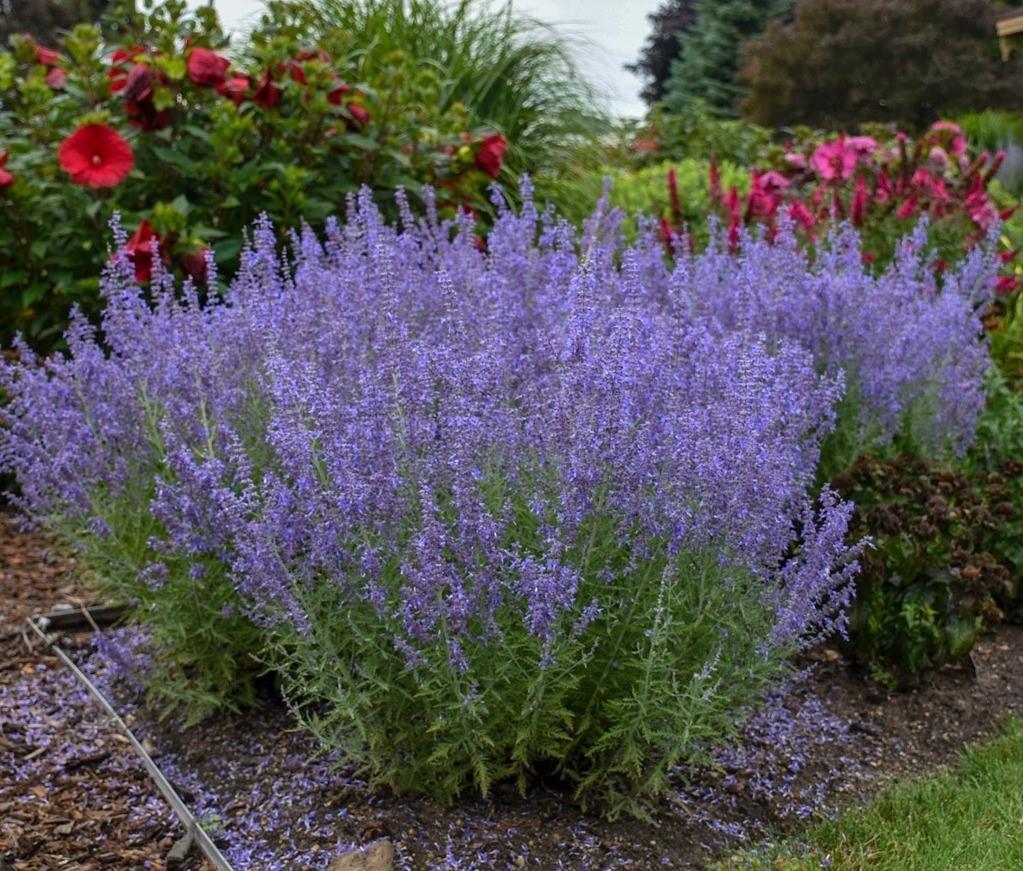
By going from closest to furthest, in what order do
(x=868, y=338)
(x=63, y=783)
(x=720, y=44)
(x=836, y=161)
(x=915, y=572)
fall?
(x=63, y=783) → (x=915, y=572) → (x=868, y=338) → (x=836, y=161) → (x=720, y=44)

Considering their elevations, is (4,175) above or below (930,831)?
above

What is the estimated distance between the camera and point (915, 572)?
4203 mm

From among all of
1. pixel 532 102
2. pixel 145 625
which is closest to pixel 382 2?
pixel 532 102

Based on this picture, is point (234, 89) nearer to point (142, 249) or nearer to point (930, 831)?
point (142, 249)

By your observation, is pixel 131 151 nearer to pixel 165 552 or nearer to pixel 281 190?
pixel 281 190

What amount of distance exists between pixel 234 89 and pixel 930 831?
446 cm

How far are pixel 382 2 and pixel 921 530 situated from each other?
23.3 feet

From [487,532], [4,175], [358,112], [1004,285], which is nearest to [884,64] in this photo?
[1004,285]

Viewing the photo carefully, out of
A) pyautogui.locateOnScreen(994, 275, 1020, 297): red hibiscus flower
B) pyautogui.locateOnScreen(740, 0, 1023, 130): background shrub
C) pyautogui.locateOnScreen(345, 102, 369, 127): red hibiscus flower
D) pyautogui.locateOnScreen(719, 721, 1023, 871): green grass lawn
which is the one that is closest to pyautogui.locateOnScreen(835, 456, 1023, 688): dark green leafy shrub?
pyautogui.locateOnScreen(719, 721, 1023, 871): green grass lawn

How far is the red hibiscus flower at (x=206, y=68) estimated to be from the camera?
5766 millimetres

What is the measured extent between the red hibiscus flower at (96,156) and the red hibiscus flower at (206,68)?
50 centimetres

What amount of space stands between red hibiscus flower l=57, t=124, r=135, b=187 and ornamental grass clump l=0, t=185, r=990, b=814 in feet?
7.08

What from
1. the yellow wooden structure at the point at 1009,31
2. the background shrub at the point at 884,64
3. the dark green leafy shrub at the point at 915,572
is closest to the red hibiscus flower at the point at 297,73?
the dark green leafy shrub at the point at 915,572

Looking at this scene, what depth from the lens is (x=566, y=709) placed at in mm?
3016
